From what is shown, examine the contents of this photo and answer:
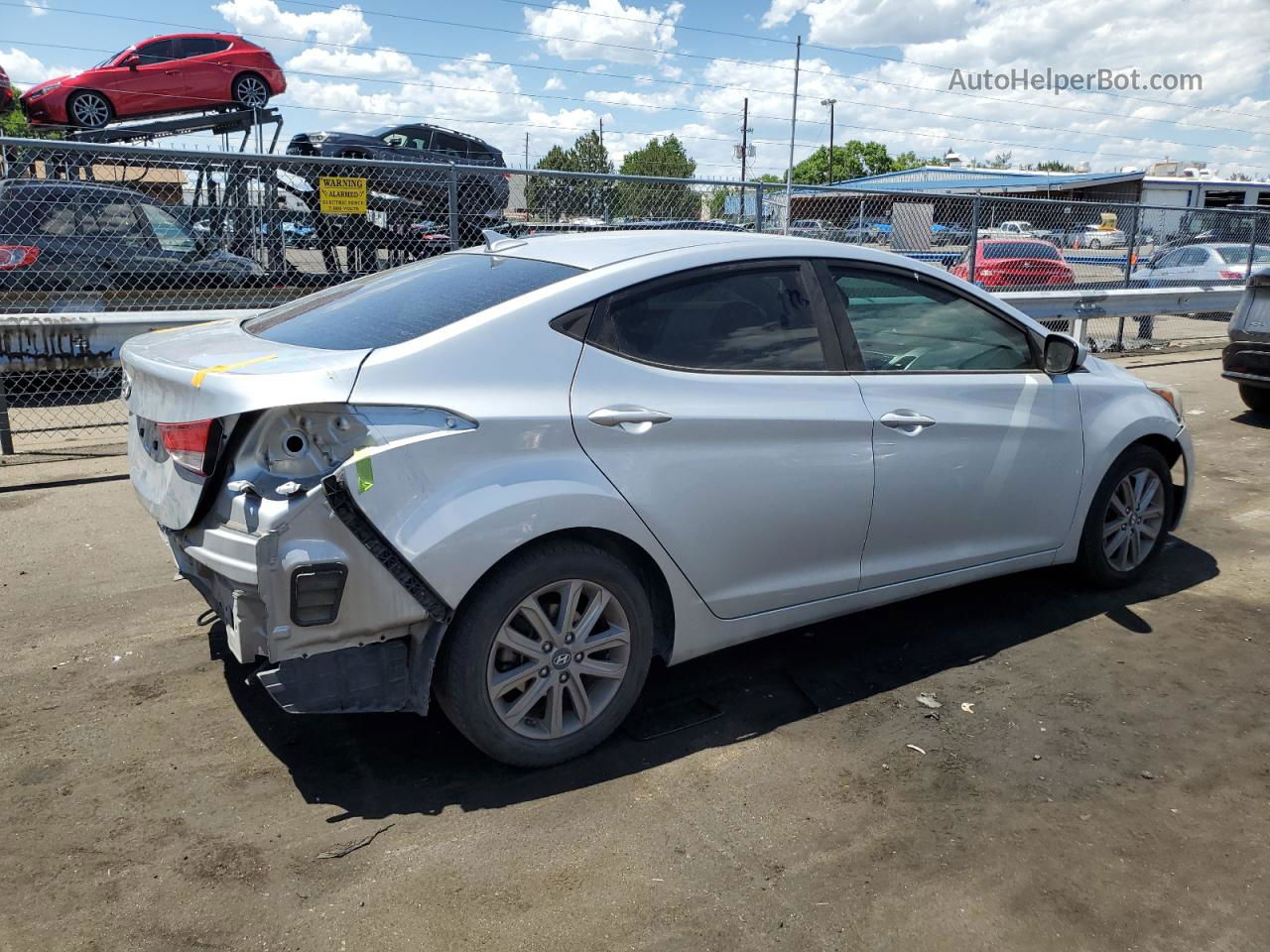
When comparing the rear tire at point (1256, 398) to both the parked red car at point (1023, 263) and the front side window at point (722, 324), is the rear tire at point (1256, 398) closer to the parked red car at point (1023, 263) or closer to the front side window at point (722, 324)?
the parked red car at point (1023, 263)

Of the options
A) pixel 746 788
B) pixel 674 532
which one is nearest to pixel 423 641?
pixel 674 532

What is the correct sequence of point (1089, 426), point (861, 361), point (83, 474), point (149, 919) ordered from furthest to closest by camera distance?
1. point (83, 474)
2. point (1089, 426)
3. point (861, 361)
4. point (149, 919)

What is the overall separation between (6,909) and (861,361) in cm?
316

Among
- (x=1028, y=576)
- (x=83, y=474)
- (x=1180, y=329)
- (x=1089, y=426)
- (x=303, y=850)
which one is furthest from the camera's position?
(x=1180, y=329)

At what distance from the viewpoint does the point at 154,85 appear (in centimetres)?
1570

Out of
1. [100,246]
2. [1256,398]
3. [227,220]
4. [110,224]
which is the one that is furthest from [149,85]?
[1256,398]

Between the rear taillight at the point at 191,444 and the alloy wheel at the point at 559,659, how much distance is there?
100 cm

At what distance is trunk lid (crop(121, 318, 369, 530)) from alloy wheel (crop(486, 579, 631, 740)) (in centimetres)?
88

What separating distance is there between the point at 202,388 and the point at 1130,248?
14.5m

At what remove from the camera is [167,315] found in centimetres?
714

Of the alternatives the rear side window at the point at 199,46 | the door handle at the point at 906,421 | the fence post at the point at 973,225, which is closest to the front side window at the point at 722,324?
the door handle at the point at 906,421

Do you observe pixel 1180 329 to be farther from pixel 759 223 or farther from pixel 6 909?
pixel 6 909

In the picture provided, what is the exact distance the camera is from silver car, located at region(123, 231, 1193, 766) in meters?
2.87

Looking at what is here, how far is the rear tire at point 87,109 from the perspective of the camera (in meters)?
15.4
